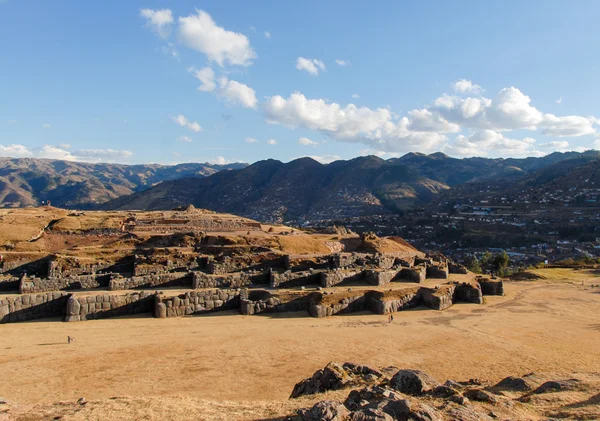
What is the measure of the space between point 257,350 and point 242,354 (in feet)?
2.99

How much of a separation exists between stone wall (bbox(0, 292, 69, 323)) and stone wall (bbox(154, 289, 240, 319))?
591 centimetres

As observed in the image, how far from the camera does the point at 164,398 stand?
12406 mm

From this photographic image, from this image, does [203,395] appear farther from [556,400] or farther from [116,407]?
[556,400]

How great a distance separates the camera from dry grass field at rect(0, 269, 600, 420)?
1348cm

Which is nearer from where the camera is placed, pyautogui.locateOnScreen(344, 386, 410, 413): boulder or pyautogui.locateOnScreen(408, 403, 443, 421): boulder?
pyautogui.locateOnScreen(408, 403, 443, 421): boulder

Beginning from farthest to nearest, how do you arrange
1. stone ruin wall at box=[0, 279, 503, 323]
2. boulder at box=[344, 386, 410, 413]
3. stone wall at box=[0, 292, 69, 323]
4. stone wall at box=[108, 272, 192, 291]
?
stone wall at box=[108, 272, 192, 291]
stone ruin wall at box=[0, 279, 503, 323]
stone wall at box=[0, 292, 69, 323]
boulder at box=[344, 386, 410, 413]

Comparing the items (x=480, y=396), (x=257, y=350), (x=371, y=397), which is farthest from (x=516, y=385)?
(x=257, y=350)

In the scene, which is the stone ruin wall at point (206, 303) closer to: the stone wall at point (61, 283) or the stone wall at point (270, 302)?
the stone wall at point (270, 302)

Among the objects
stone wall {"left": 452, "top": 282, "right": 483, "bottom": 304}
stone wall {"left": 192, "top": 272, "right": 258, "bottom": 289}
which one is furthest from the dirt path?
stone wall {"left": 192, "top": 272, "right": 258, "bottom": 289}

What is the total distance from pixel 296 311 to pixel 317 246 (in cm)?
1851

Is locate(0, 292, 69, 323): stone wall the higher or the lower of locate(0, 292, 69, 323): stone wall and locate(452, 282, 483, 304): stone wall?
the higher

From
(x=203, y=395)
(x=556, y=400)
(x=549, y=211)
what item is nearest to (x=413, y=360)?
(x=556, y=400)

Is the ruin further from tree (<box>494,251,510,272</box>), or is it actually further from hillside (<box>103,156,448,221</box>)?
hillside (<box>103,156,448,221</box>)

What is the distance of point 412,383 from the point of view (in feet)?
39.7
